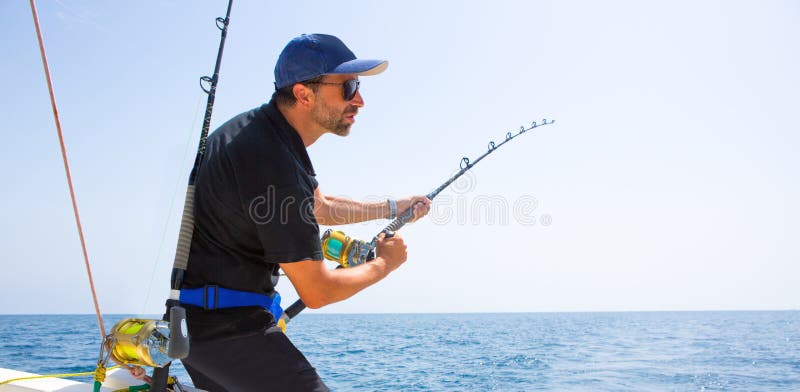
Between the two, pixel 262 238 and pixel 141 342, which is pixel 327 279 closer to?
pixel 262 238

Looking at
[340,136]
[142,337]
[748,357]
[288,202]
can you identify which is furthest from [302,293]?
[748,357]

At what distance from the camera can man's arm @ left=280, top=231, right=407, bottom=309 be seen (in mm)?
1567

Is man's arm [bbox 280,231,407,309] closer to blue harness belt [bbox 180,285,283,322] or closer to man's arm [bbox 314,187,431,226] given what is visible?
blue harness belt [bbox 180,285,283,322]

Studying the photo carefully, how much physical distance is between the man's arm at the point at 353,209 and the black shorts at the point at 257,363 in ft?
2.55

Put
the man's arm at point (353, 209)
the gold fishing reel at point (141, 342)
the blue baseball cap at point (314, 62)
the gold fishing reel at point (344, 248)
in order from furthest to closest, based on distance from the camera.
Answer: the man's arm at point (353, 209) → the gold fishing reel at point (344, 248) → the blue baseball cap at point (314, 62) → the gold fishing reel at point (141, 342)

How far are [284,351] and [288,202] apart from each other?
0.42m

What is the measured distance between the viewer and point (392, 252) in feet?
6.31

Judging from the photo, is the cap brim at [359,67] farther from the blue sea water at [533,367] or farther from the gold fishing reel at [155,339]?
A: the blue sea water at [533,367]

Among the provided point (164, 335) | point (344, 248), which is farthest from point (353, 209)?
point (164, 335)

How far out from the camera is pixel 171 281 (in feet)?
5.28

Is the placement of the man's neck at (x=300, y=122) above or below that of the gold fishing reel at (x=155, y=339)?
above

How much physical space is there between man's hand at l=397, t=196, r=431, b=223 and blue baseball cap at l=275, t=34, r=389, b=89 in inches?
48.1

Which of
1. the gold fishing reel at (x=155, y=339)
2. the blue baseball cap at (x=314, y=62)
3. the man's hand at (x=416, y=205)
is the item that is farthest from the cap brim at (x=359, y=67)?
the man's hand at (x=416, y=205)

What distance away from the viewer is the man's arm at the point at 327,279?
157 cm
